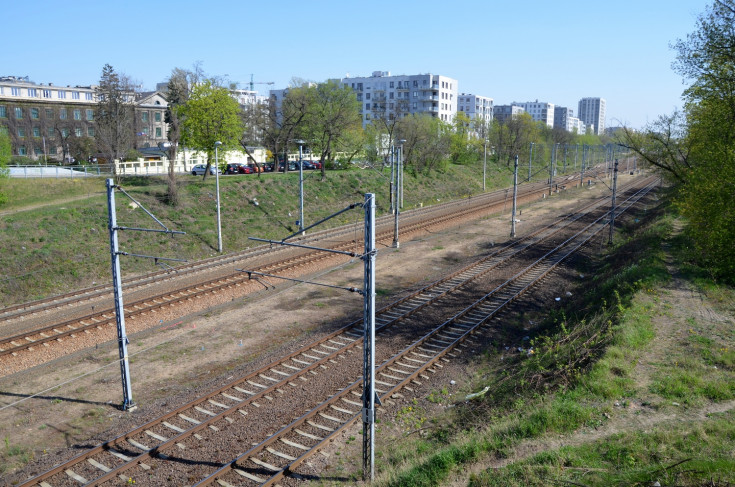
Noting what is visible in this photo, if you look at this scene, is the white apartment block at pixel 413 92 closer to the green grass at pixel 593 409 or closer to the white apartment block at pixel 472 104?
the white apartment block at pixel 472 104

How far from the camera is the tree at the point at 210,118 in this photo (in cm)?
3759

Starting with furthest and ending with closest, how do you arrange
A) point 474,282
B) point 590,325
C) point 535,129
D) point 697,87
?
point 535,129 < point 697,87 < point 474,282 < point 590,325

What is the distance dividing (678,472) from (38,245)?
28382mm

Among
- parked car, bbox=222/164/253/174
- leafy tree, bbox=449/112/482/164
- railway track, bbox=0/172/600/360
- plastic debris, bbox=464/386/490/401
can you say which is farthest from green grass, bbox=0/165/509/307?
leafy tree, bbox=449/112/482/164

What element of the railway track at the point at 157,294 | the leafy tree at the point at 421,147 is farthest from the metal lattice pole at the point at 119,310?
the leafy tree at the point at 421,147

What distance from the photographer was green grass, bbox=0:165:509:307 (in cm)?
2484

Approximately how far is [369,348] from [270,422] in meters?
3.29

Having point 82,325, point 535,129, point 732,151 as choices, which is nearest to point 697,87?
point 732,151

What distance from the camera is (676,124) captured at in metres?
34.0

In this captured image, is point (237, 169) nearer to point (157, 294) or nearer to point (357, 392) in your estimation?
point (157, 294)

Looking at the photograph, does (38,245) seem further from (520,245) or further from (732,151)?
(732,151)

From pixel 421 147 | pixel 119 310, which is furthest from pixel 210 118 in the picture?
pixel 421 147

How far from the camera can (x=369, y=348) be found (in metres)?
10.8

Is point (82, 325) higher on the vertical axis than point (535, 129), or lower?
lower
